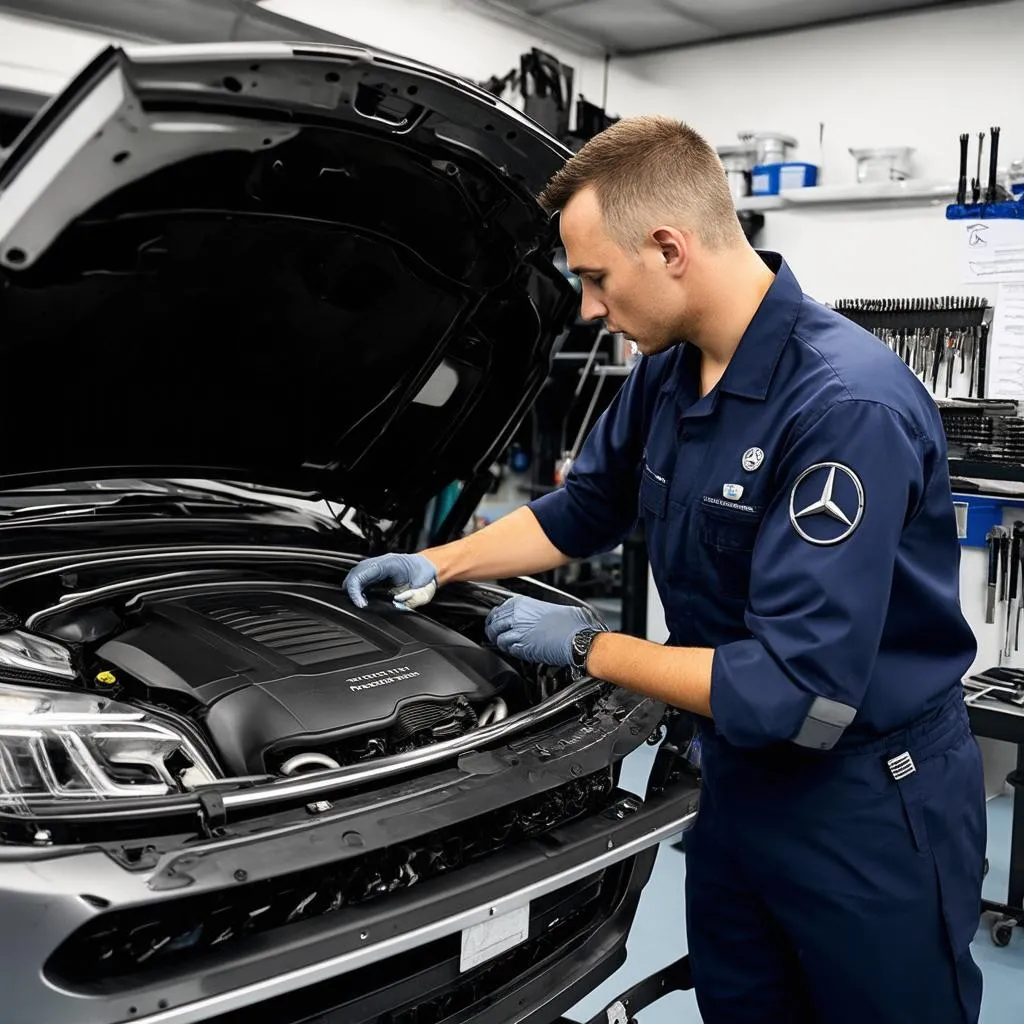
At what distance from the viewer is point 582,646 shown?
1657 millimetres

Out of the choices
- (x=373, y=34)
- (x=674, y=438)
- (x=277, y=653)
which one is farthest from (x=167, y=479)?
(x=373, y=34)

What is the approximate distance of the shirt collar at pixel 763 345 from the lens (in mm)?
1567

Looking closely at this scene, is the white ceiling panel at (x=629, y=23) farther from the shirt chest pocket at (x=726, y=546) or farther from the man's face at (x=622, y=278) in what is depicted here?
the shirt chest pocket at (x=726, y=546)

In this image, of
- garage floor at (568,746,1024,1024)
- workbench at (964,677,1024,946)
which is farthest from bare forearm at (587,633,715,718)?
workbench at (964,677,1024,946)

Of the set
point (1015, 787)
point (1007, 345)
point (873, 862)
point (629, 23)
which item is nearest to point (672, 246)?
point (873, 862)

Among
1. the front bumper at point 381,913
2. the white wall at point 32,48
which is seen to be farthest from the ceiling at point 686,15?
the front bumper at point 381,913

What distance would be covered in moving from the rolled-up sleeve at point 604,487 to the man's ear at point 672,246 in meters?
0.42

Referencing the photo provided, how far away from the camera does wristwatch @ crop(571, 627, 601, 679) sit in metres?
1.65

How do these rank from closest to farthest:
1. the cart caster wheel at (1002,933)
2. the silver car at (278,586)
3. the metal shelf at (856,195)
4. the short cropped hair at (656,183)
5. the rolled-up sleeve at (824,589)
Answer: the silver car at (278,586) → the rolled-up sleeve at (824,589) → the short cropped hair at (656,183) → the cart caster wheel at (1002,933) → the metal shelf at (856,195)

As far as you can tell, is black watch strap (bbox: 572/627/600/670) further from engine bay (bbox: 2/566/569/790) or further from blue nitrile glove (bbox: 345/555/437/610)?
blue nitrile glove (bbox: 345/555/437/610)

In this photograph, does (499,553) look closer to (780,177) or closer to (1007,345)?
(1007,345)

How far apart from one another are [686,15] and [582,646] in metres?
5.13

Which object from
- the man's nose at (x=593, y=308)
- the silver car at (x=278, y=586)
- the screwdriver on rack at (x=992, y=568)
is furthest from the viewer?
the screwdriver on rack at (x=992, y=568)

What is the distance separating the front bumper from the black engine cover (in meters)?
0.19
